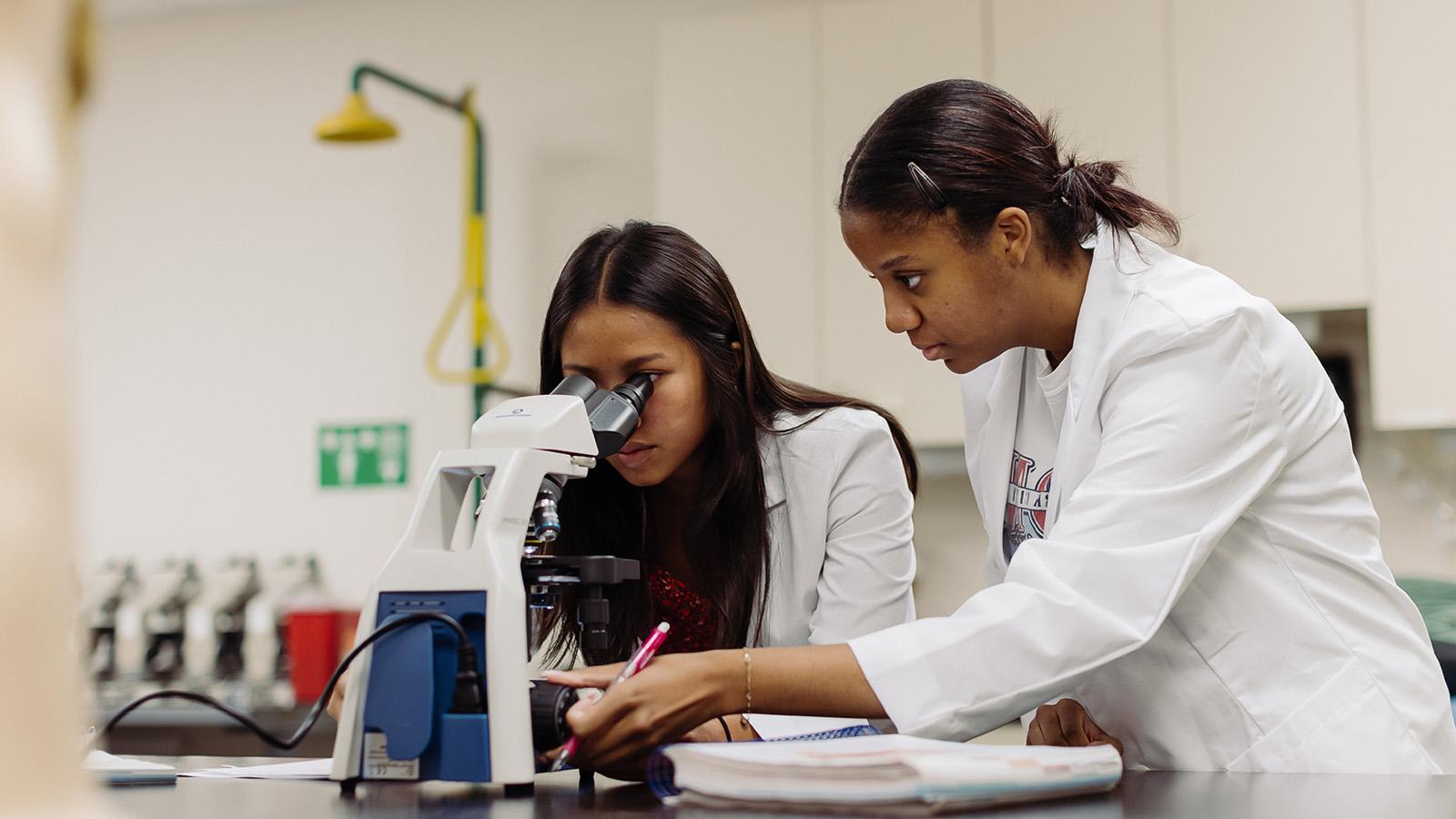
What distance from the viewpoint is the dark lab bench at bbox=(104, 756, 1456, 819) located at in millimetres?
764

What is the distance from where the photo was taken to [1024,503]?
1.44m

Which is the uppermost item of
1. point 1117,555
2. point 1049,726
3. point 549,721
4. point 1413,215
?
point 1413,215

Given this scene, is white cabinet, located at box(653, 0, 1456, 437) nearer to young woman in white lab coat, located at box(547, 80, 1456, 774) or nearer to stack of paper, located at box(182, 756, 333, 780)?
young woman in white lab coat, located at box(547, 80, 1456, 774)

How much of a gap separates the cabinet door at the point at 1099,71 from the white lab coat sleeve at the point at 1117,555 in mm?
1948

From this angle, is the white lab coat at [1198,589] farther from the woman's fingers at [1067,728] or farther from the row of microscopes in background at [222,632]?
the row of microscopes in background at [222,632]

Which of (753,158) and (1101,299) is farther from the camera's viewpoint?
(753,158)

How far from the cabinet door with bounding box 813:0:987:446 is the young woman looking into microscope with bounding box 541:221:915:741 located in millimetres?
1522

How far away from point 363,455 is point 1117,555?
10.6ft

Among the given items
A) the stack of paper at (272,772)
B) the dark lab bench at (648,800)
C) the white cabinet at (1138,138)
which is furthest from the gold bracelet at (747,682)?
the white cabinet at (1138,138)

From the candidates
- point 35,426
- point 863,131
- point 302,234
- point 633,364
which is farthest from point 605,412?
point 302,234

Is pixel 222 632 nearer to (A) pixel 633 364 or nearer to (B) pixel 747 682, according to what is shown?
(A) pixel 633 364

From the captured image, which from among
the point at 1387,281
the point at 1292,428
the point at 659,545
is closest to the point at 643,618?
the point at 659,545

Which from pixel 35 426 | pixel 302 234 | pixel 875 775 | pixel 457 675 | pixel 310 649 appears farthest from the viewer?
pixel 302 234

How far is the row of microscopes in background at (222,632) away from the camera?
137 inches
